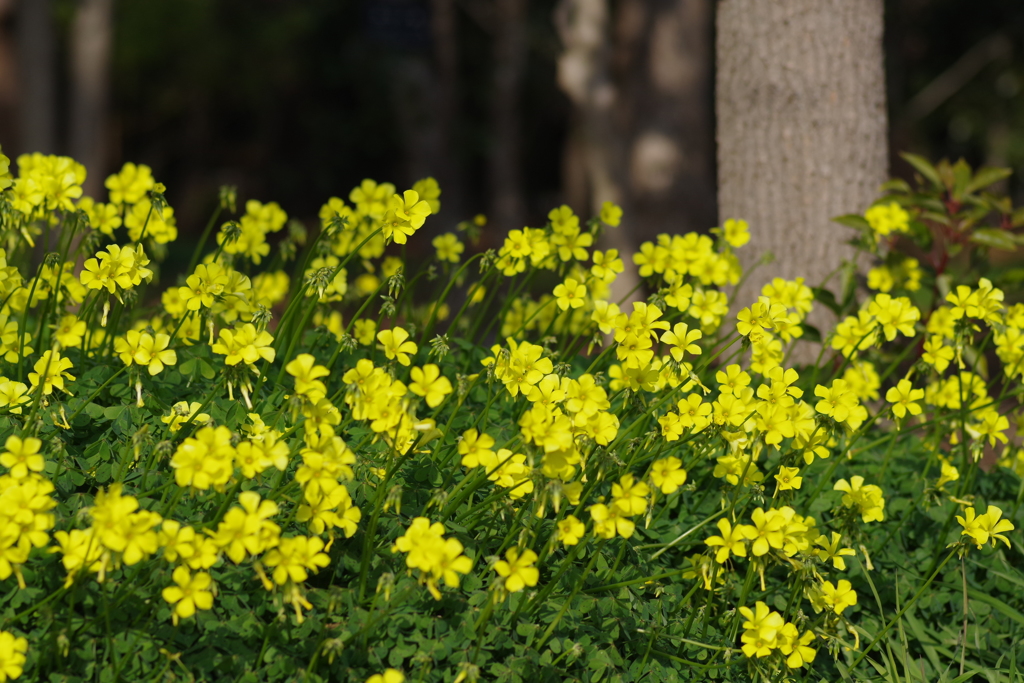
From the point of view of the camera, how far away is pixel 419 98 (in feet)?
36.7

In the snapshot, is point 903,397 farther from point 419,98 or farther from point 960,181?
point 419,98

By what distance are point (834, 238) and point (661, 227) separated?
471 cm

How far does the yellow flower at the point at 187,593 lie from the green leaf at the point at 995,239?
282 cm

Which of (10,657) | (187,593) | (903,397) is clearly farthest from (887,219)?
(10,657)

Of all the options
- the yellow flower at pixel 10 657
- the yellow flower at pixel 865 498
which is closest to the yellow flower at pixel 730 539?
the yellow flower at pixel 865 498

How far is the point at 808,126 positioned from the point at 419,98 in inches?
325

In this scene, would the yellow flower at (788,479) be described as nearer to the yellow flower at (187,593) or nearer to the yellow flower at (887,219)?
the yellow flower at (187,593)

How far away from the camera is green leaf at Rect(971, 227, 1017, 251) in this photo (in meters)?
3.13

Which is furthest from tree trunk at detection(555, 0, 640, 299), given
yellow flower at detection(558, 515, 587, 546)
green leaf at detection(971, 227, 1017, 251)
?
yellow flower at detection(558, 515, 587, 546)

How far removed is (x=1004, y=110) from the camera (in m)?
19.1

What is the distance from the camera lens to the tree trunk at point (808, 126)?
11.6ft

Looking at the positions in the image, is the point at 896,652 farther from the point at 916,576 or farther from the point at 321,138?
the point at 321,138

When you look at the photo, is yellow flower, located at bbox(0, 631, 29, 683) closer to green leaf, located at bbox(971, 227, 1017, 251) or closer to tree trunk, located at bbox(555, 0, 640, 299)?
green leaf, located at bbox(971, 227, 1017, 251)

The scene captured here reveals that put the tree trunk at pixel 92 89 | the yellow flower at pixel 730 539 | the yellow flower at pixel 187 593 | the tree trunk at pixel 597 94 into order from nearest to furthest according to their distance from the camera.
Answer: the yellow flower at pixel 187 593
the yellow flower at pixel 730 539
the tree trunk at pixel 597 94
the tree trunk at pixel 92 89
